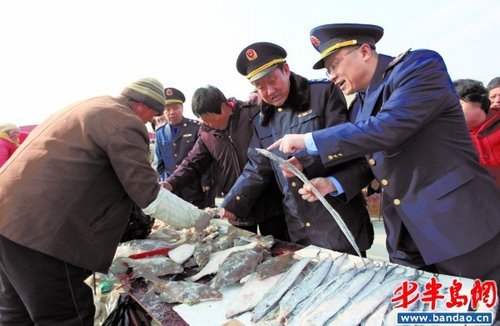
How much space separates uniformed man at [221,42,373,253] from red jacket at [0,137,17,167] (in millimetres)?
5279

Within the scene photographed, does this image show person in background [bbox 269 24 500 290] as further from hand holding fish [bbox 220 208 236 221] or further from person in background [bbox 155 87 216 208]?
person in background [bbox 155 87 216 208]

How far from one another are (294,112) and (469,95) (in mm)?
1572

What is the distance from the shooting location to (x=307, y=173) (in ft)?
7.19

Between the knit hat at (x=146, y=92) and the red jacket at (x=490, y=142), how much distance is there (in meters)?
2.77

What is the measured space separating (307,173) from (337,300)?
974 mm

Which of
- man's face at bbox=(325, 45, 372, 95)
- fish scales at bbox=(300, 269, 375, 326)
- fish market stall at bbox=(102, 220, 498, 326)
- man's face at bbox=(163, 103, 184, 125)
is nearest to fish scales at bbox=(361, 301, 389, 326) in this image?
fish market stall at bbox=(102, 220, 498, 326)

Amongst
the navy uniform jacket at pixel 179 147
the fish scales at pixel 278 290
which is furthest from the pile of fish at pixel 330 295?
the navy uniform jacket at pixel 179 147

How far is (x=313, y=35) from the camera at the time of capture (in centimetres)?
186

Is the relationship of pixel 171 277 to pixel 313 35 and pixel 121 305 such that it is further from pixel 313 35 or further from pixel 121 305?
pixel 313 35

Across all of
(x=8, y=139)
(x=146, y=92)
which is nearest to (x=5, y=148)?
(x=8, y=139)

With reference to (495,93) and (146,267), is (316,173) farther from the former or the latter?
(495,93)

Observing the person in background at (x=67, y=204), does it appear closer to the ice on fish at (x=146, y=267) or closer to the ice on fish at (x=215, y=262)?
the ice on fish at (x=146, y=267)

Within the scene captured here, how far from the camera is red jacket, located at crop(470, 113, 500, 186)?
115 inches

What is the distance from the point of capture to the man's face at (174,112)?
186 inches
